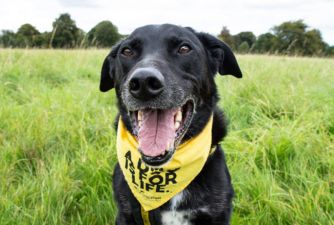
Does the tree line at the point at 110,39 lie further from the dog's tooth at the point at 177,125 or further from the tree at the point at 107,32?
the dog's tooth at the point at 177,125

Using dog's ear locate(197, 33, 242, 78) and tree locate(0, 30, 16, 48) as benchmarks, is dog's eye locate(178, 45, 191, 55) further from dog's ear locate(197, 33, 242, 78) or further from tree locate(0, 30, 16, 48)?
tree locate(0, 30, 16, 48)

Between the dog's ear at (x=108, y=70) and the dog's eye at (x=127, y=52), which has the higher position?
the dog's eye at (x=127, y=52)

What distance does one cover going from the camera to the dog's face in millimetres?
1907

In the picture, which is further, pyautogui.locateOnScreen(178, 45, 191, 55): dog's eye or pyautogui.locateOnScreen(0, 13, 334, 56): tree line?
pyautogui.locateOnScreen(0, 13, 334, 56): tree line

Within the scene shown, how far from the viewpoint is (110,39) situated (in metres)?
14.9

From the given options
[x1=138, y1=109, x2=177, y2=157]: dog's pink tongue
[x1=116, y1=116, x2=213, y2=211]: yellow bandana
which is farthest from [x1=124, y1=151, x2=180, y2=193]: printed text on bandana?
[x1=138, y1=109, x2=177, y2=157]: dog's pink tongue

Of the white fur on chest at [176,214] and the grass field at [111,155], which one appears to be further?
the grass field at [111,155]

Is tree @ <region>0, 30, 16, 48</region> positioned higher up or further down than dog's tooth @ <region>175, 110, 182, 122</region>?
higher up

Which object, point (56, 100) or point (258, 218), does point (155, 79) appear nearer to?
point (258, 218)

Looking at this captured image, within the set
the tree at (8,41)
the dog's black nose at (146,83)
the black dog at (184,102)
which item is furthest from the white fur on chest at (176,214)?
the tree at (8,41)

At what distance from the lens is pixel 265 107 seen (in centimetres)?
407

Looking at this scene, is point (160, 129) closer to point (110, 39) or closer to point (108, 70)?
point (108, 70)

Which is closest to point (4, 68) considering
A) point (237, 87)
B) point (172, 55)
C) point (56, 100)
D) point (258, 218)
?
point (56, 100)

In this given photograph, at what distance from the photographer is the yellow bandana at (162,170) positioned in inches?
88.7
